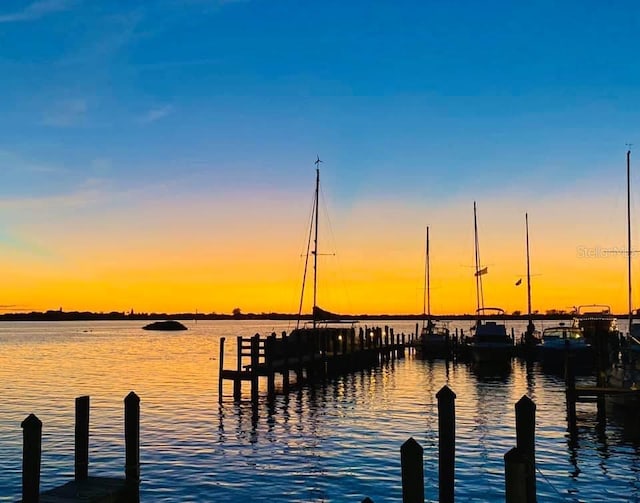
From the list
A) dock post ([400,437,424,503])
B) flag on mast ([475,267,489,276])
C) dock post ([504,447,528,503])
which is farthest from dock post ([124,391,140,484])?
flag on mast ([475,267,489,276])

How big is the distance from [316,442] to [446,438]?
12.4 meters

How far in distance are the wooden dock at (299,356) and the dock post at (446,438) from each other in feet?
65.7

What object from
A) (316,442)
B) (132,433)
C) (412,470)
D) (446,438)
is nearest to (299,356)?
(316,442)

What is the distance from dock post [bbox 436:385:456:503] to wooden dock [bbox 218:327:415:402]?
65.7ft

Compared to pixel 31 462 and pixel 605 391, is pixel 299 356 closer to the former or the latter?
pixel 605 391

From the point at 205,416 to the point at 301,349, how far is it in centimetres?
1225

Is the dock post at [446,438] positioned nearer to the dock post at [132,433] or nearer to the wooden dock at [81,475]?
the wooden dock at [81,475]

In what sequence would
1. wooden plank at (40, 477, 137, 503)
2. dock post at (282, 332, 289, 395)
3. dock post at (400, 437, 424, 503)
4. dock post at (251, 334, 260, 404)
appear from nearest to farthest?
1. dock post at (400, 437, 424, 503)
2. wooden plank at (40, 477, 137, 503)
3. dock post at (251, 334, 260, 404)
4. dock post at (282, 332, 289, 395)

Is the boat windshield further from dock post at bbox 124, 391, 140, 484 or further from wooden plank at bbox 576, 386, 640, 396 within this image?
dock post at bbox 124, 391, 140, 484

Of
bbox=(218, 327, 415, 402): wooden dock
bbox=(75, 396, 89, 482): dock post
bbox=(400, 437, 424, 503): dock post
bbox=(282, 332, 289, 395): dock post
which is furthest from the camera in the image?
bbox=(282, 332, 289, 395): dock post

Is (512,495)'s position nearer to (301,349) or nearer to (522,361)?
(301,349)

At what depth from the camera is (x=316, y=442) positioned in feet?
83.0

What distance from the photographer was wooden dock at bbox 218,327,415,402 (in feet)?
115

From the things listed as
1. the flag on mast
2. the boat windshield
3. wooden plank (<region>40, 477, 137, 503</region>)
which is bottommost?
wooden plank (<region>40, 477, 137, 503</region>)
